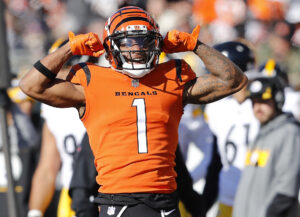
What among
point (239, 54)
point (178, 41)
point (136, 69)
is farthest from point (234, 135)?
point (136, 69)

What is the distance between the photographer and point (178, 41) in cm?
352

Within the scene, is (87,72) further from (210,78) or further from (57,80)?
(210,78)

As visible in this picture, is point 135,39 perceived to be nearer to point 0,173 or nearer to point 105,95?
point 105,95

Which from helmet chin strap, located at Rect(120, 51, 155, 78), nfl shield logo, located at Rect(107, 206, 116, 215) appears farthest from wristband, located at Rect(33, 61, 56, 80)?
nfl shield logo, located at Rect(107, 206, 116, 215)

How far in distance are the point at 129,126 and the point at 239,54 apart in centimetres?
220

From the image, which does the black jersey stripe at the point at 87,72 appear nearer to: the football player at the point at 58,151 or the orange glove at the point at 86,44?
the orange glove at the point at 86,44

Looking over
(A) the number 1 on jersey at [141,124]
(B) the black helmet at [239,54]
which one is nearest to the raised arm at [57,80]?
(A) the number 1 on jersey at [141,124]

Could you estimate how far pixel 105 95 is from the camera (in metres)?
3.44

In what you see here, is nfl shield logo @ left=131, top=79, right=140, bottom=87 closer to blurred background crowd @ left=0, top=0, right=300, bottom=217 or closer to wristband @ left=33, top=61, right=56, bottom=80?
wristband @ left=33, top=61, right=56, bottom=80

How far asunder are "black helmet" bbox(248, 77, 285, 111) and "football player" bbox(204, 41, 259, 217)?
0.26 metres

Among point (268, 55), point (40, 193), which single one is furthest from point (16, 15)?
point (40, 193)

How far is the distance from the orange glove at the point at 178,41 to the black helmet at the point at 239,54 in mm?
1808

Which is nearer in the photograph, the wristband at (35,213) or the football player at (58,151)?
the football player at (58,151)

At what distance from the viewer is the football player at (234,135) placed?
537 cm
